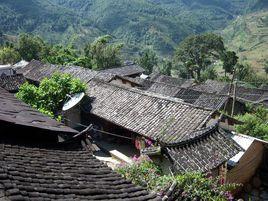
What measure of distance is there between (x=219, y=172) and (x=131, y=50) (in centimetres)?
14937

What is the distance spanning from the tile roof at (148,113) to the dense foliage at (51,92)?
78.5 inches

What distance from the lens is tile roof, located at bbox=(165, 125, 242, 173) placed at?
46.4 feet

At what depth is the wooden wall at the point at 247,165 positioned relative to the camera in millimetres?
18938

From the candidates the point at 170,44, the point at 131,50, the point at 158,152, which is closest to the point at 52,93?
the point at 158,152

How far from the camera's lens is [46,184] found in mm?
5562

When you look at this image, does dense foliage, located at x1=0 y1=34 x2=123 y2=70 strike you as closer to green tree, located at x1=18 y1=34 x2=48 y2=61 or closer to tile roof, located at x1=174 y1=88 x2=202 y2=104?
green tree, located at x1=18 y1=34 x2=48 y2=61

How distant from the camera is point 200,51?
7962cm

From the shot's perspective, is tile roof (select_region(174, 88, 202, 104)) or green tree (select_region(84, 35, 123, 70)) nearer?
tile roof (select_region(174, 88, 202, 104))

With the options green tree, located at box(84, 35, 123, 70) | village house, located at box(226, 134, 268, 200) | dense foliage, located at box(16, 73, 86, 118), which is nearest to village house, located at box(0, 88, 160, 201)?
village house, located at box(226, 134, 268, 200)

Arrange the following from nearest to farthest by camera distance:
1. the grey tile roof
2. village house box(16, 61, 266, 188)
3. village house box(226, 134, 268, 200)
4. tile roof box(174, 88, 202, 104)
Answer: village house box(16, 61, 266, 188) → village house box(226, 134, 268, 200) → tile roof box(174, 88, 202, 104) → the grey tile roof

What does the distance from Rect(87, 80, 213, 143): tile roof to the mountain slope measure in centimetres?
8962

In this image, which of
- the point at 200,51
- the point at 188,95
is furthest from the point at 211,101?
the point at 200,51

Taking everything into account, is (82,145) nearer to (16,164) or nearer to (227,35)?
(16,164)

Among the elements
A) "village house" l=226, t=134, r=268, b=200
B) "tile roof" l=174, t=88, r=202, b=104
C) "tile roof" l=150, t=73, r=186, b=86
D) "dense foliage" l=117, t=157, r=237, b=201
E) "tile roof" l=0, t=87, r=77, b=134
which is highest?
"tile roof" l=0, t=87, r=77, b=134
